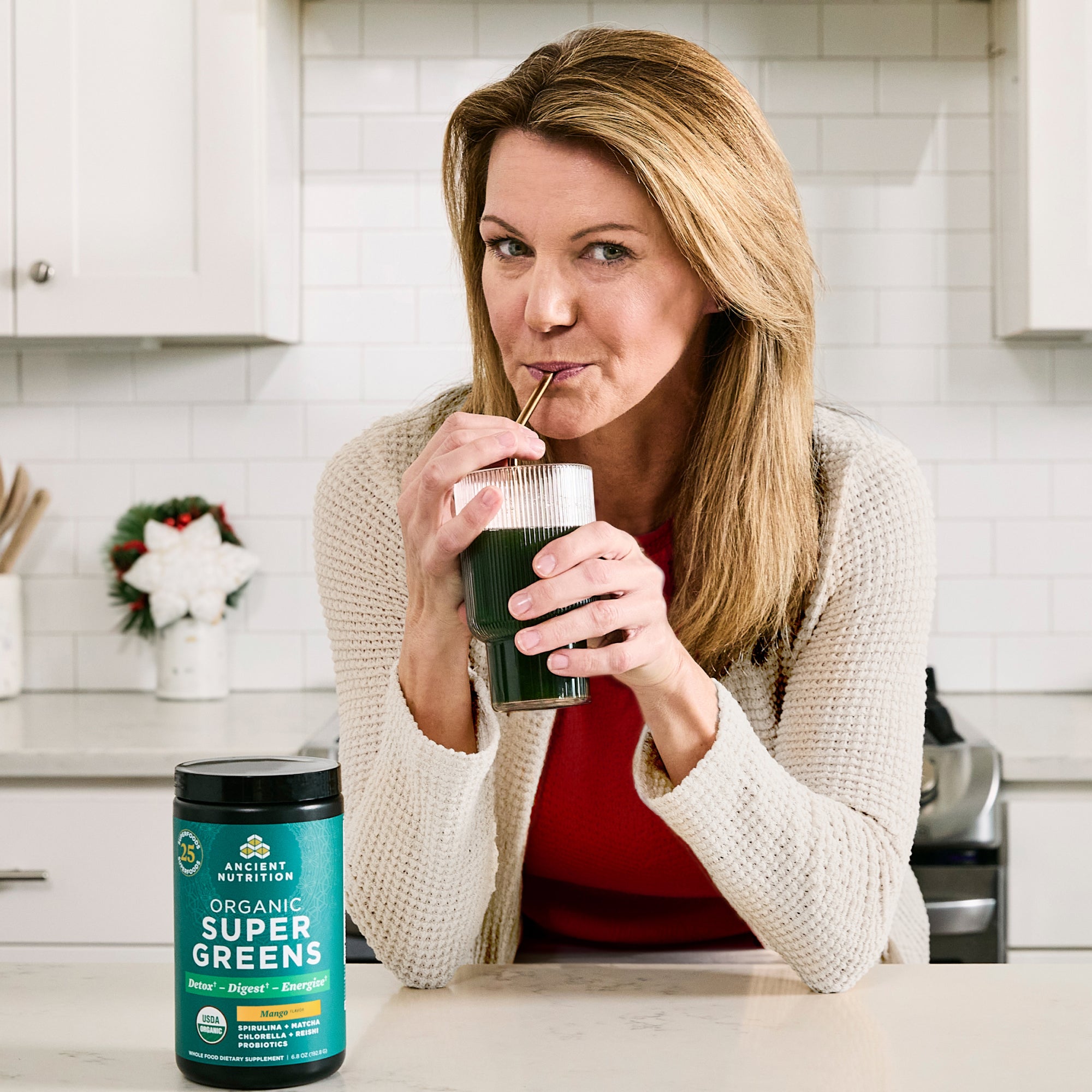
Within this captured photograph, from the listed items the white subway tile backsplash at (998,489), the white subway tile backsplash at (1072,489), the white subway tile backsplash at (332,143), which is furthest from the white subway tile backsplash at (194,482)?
the white subway tile backsplash at (1072,489)

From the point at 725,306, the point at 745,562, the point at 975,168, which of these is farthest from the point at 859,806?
the point at 975,168

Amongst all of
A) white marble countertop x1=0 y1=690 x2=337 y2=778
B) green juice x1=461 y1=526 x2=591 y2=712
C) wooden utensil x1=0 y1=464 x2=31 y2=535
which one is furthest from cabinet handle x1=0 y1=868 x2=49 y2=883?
green juice x1=461 y1=526 x2=591 y2=712

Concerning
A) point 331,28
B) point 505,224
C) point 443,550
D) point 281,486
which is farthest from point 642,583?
point 331,28

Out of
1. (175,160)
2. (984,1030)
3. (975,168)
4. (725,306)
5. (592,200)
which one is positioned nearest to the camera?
(984,1030)

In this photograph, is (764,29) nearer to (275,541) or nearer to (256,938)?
(275,541)

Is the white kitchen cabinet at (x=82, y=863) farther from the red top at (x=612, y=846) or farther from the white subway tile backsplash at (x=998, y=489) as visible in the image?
the white subway tile backsplash at (x=998, y=489)

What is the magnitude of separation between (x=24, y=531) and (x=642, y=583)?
1.92m

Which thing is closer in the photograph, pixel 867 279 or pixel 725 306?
pixel 725 306

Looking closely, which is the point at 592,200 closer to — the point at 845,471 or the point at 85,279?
the point at 845,471

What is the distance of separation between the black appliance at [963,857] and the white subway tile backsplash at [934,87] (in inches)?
50.0

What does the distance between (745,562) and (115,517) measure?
172 cm

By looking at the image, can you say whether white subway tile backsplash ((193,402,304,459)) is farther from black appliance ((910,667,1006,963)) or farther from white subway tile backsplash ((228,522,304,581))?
black appliance ((910,667,1006,963))

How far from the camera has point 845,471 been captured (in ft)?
4.24

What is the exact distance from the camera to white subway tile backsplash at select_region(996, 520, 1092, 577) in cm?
257
